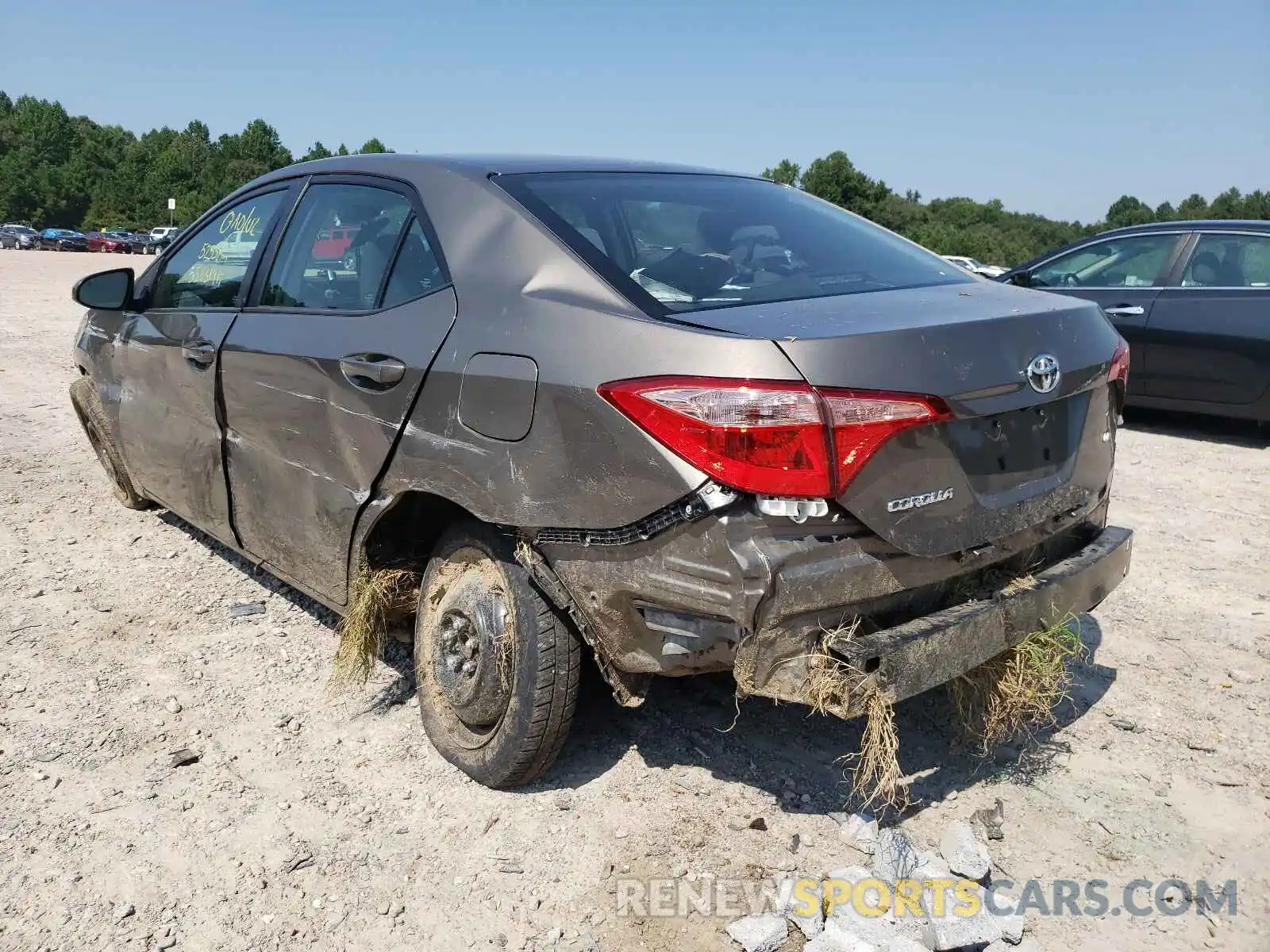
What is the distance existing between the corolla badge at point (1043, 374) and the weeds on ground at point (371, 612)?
192 centimetres

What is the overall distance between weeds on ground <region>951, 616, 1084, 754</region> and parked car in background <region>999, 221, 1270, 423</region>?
15.7 feet

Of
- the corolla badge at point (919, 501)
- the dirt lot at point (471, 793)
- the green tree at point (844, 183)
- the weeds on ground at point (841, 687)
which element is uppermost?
the green tree at point (844, 183)

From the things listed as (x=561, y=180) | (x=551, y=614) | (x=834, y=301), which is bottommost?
(x=551, y=614)

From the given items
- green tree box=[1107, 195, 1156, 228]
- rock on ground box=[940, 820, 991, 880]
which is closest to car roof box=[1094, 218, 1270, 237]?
rock on ground box=[940, 820, 991, 880]

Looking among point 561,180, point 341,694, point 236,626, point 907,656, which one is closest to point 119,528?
point 236,626

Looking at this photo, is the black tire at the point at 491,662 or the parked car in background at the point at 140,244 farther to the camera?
the parked car in background at the point at 140,244

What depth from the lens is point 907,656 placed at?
7.57 feet

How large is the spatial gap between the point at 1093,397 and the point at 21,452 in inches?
252

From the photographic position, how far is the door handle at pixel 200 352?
12.1 ft

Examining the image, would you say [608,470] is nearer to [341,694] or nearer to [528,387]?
[528,387]

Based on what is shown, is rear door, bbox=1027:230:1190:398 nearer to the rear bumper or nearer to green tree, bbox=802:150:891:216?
the rear bumper

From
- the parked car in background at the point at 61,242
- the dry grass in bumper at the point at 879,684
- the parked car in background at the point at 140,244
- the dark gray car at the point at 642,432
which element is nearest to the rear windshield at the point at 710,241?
the dark gray car at the point at 642,432

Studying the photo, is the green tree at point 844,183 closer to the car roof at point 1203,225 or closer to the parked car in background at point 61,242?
the parked car in background at point 61,242

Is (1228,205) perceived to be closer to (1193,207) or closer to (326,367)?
(1193,207)
